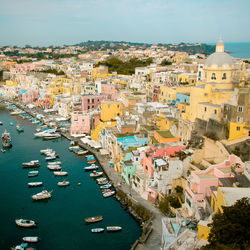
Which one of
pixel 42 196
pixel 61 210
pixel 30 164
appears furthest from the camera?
pixel 30 164

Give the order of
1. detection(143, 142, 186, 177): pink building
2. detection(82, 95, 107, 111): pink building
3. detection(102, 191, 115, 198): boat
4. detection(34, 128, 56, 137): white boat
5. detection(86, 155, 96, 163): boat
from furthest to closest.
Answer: detection(82, 95, 107, 111): pink building, detection(34, 128, 56, 137): white boat, detection(86, 155, 96, 163): boat, detection(102, 191, 115, 198): boat, detection(143, 142, 186, 177): pink building

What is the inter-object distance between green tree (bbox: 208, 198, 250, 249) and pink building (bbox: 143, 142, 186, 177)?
11.1 metres

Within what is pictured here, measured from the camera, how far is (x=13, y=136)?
41.2m

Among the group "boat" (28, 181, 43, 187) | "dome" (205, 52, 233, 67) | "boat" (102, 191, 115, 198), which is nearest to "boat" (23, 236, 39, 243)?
"boat" (102, 191, 115, 198)

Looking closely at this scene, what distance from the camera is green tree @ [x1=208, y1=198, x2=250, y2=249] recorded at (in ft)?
36.3

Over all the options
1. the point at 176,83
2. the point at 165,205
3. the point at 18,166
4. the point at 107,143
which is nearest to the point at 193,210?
the point at 165,205

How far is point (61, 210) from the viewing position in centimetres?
2283

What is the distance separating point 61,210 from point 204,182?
1114cm

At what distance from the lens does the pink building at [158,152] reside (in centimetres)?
2308

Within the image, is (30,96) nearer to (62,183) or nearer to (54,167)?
(54,167)

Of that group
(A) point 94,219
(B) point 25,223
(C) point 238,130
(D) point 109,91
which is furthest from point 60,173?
(D) point 109,91

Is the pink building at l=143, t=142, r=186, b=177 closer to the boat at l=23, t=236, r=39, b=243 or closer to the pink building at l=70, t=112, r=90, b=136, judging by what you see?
the boat at l=23, t=236, r=39, b=243

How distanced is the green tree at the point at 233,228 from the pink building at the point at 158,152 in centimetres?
1110

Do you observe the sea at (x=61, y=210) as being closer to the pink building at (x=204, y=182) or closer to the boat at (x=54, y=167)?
the boat at (x=54, y=167)
